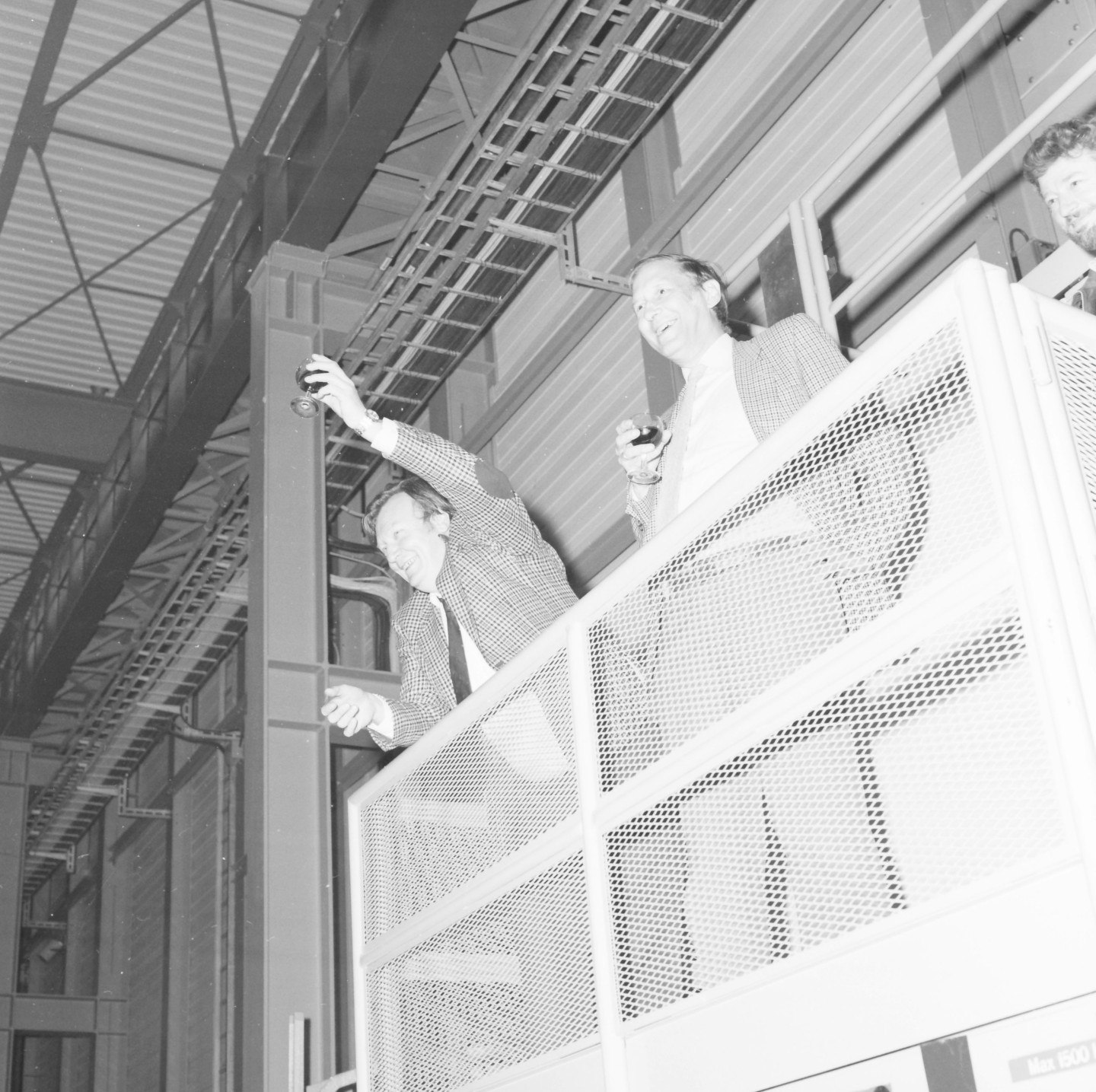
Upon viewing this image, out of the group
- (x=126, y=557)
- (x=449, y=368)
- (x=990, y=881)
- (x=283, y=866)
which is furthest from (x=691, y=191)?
(x=126, y=557)

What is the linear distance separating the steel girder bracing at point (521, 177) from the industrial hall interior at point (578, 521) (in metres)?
0.04

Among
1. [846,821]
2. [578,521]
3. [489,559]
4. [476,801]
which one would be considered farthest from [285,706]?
[846,821]

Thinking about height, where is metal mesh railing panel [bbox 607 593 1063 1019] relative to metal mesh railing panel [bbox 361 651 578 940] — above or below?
below

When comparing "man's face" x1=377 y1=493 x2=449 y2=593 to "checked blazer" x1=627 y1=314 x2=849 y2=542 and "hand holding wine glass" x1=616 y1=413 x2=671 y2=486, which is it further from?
"checked blazer" x1=627 y1=314 x2=849 y2=542

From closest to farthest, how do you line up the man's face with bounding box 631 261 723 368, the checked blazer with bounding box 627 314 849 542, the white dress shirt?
the checked blazer with bounding box 627 314 849 542 < the man's face with bounding box 631 261 723 368 < the white dress shirt

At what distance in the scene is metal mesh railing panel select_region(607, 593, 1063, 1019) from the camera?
109 inches

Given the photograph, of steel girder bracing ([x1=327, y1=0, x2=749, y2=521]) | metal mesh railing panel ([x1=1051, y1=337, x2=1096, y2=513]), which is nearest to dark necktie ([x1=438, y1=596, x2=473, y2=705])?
metal mesh railing panel ([x1=1051, y1=337, x2=1096, y2=513])

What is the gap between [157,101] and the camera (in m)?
12.0

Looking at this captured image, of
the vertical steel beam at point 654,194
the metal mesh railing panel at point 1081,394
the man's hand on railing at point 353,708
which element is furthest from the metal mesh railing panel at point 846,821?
the vertical steel beam at point 654,194

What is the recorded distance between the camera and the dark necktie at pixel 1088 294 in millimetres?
3852

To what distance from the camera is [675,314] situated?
4.38 m

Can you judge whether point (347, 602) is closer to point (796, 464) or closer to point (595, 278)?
point (595, 278)

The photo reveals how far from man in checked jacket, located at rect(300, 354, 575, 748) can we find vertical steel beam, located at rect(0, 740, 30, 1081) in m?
15.3

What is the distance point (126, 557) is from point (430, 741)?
1068 cm
